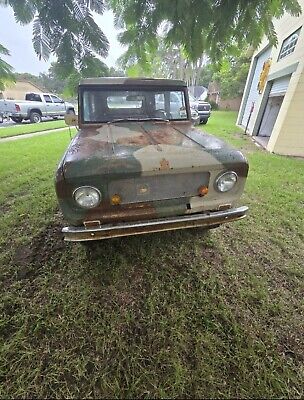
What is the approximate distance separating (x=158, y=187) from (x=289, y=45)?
29.0 feet

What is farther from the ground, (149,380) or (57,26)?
(57,26)

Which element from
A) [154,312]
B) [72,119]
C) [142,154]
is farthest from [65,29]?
[154,312]

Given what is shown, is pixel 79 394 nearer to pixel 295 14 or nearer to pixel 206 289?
pixel 206 289

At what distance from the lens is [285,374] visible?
5.28 feet

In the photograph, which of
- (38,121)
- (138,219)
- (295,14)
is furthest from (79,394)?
(38,121)

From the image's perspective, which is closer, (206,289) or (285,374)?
(285,374)

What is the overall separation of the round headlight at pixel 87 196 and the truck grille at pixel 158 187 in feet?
0.40

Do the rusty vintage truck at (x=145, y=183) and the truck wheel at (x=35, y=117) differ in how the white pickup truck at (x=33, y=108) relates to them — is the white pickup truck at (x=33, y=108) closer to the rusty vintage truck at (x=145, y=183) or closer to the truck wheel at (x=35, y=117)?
the truck wheel at (x=35, y=117)

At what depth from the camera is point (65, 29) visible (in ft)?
7.01

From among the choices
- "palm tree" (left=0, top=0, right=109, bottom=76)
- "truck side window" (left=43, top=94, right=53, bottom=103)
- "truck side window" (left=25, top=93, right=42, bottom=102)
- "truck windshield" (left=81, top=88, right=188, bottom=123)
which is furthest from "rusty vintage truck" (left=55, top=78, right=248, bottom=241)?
"truck side window" (left=43, top=94, right=53, bottom=103)

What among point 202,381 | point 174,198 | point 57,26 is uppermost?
point 57,26

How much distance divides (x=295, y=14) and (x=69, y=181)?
2631 millimetres

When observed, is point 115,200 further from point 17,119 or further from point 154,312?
point 17,119

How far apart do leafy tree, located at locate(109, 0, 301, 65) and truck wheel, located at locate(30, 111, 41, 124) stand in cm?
1472
